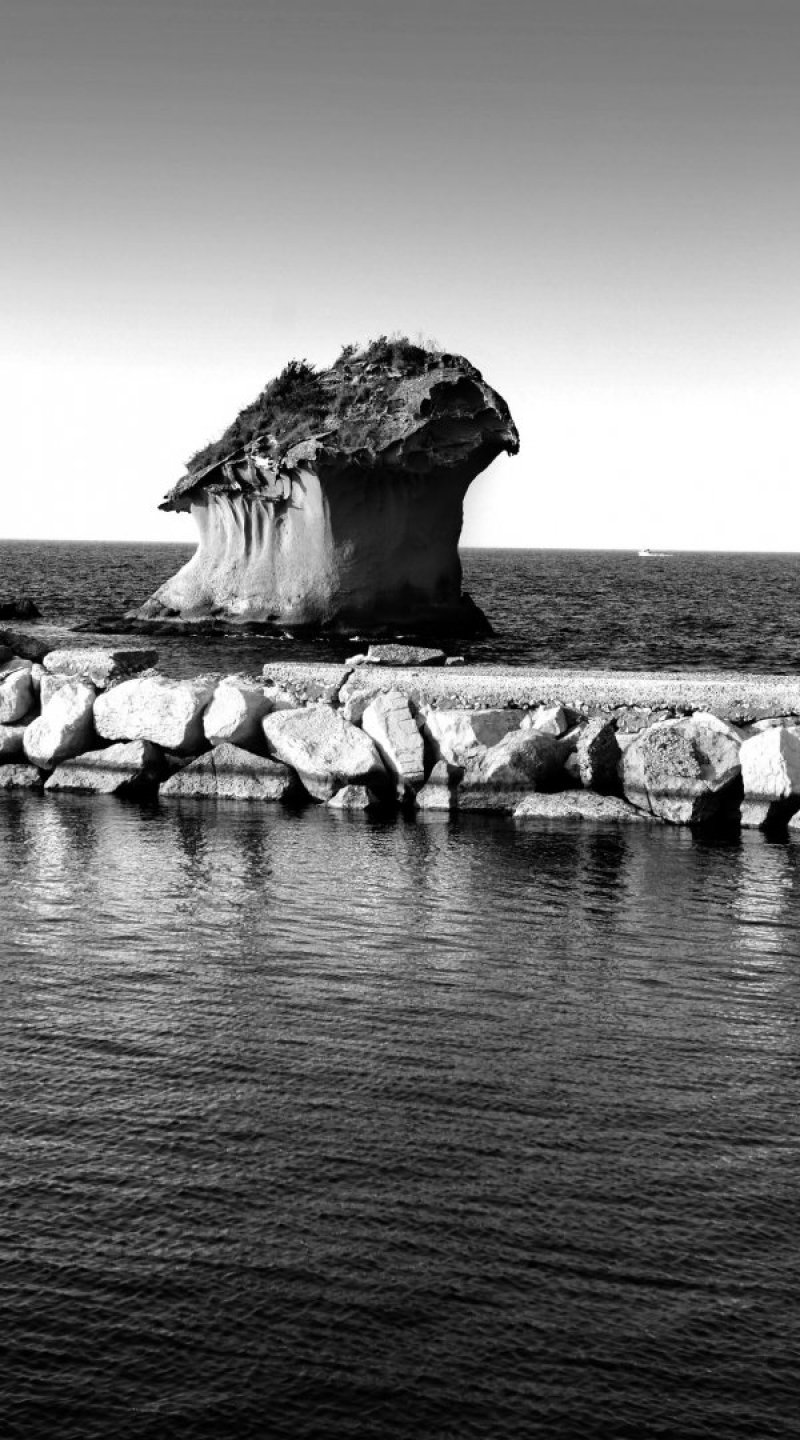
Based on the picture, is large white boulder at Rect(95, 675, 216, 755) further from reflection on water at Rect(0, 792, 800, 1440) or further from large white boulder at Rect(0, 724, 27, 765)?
reflection on water at Rect(0, 792, 800, 1440)

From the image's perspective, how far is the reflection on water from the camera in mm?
7137

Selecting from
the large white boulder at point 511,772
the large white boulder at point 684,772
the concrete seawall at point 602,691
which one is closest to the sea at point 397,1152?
the large white boulder at point 684,772

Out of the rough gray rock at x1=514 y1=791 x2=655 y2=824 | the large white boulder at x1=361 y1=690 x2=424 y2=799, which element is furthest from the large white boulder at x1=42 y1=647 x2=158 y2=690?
the rough gray rock at x1=514 y1=791 x2=655 y2=824

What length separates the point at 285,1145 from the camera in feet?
31.1

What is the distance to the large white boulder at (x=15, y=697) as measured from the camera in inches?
962

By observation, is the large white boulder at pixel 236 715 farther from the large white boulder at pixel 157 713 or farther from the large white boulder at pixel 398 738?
the large white boulder at pixel 398 738

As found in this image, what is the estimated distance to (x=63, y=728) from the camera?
2345 centimetres

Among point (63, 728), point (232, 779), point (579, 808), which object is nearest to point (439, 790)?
point (579, 808)

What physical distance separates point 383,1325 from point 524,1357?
0.74 metres

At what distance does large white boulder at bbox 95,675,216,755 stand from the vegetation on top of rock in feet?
88.0

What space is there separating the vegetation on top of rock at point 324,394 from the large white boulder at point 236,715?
88.9ft

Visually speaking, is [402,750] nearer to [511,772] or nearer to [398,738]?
[398,738]

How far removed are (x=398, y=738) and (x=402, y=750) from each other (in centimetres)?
20

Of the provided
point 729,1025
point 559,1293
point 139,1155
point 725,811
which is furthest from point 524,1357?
point 725,811
